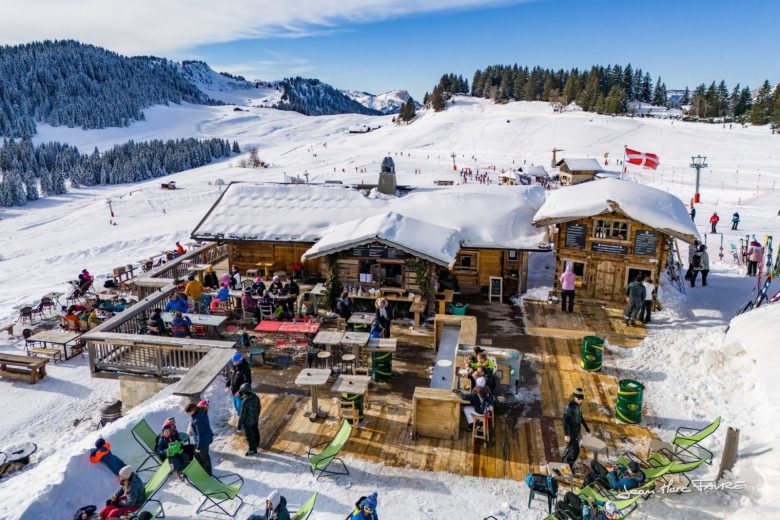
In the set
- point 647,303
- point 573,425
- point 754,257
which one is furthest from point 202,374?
point 754,257

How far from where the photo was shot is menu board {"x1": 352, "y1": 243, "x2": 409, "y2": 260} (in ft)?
53.9

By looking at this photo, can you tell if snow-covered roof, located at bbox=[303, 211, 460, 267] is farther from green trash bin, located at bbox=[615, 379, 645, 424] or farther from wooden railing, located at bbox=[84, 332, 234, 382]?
green trash bin, located at bbox=[615, 379, 645, 424]

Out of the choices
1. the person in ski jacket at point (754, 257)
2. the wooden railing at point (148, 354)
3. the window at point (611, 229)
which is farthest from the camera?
the person in ski jacket at point (754, 257)

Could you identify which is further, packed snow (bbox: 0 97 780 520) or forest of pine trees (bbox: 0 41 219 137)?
forest of pine trees (bbox: 0 41 219 137)

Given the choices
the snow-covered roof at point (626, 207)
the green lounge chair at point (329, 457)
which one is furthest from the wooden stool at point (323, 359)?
the snow-covered roof at point (626, 207)

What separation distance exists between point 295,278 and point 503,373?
10.0 metres

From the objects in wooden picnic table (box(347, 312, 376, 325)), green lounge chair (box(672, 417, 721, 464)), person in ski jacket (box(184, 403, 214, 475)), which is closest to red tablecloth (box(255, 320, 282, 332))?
wooden picnic table (box(347, 312, 376, 325))

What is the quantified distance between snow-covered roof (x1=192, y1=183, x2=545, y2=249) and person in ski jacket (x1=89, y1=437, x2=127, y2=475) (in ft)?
35.6

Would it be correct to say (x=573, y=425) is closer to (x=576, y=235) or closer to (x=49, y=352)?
(x=576, y=235)

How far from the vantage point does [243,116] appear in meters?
167

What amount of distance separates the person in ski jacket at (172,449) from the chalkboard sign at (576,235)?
45.0ft

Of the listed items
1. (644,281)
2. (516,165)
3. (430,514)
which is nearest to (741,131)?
(516,165)

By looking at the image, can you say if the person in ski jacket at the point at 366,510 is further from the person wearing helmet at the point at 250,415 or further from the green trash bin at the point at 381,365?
the green trash bin at the point at 381,365

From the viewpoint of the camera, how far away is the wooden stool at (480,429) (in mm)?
9758
